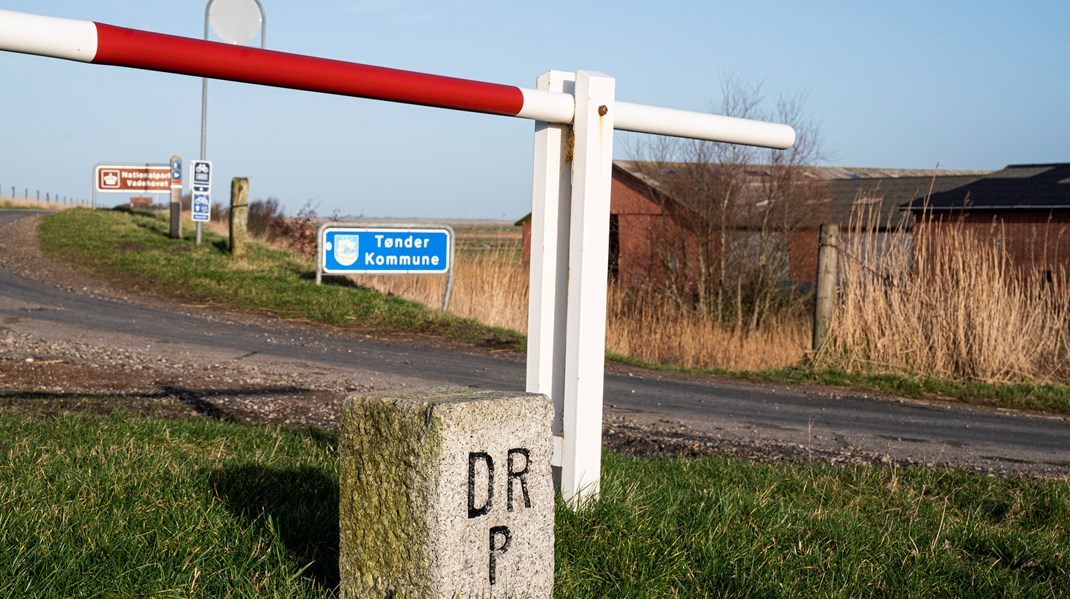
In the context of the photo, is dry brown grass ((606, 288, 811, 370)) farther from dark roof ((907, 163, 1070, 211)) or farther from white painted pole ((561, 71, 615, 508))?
dark roof ((907, 163, 1070, 211))

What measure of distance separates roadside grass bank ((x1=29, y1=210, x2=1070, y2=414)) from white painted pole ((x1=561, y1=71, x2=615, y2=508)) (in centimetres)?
756

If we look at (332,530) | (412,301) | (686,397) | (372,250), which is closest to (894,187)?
(412,301)

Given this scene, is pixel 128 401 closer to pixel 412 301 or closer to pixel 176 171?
pixel 412 301

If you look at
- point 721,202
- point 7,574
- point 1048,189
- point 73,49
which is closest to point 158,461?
point 7,574

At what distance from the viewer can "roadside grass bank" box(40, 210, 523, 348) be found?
12.8 meters

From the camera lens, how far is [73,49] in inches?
97.0

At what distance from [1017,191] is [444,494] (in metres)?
32.7

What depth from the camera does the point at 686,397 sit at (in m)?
8.76

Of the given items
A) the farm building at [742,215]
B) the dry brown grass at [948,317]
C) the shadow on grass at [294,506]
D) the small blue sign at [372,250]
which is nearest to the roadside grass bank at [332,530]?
the shadow on grass at [294,506]

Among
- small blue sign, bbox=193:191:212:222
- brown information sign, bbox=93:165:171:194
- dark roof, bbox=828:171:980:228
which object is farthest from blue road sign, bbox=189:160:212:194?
dark roof, bbox=828:171:980:228

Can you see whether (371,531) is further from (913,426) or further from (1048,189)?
(1048,189)

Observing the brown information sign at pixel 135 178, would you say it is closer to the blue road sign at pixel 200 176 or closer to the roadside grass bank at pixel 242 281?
the roadside grass bank at pixel 242 281

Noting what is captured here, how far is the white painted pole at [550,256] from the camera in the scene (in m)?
3.41

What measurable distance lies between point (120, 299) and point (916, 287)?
1033cm
